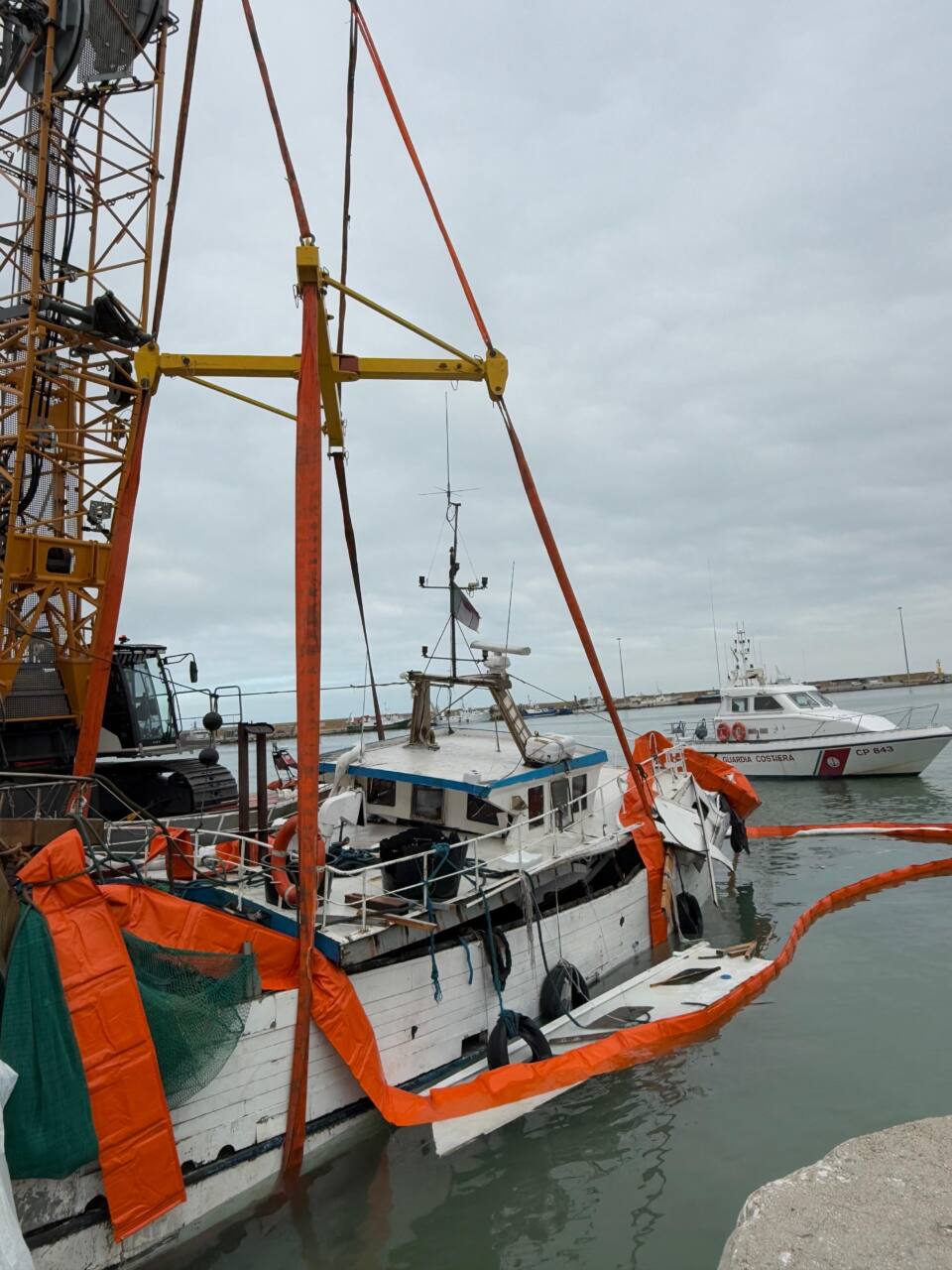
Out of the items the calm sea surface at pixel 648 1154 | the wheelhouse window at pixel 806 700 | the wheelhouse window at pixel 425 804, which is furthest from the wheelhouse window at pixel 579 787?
the wheelhouse window at pixel 806 700

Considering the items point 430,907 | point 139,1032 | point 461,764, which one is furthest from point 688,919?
point 139,1032

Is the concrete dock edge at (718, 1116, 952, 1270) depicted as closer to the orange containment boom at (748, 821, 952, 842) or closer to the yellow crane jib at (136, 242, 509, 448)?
the yellow crane jib at (136, 242, 509, 448)

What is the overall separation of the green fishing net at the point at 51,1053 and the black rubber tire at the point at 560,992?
4768mm

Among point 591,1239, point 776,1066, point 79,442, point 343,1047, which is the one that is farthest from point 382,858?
point 79,442

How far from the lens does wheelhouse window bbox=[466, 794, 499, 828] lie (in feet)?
35.4

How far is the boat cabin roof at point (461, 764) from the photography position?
10461 millimetres

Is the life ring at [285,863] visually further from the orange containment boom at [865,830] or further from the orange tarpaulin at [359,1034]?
the orange containment boom at [865,830]

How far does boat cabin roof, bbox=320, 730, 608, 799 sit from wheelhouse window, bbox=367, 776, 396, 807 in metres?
0.33

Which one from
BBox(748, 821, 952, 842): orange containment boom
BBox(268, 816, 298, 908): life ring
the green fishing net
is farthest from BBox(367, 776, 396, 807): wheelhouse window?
BBox(748, 821, 952, 842): orange containment boom

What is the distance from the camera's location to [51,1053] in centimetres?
526

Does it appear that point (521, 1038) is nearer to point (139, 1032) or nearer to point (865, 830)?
point (139, 1032)

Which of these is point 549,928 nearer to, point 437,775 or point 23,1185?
point 437,775

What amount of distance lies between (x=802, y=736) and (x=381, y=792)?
2400cm

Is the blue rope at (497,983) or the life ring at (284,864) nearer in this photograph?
the life ring at (284,864)
